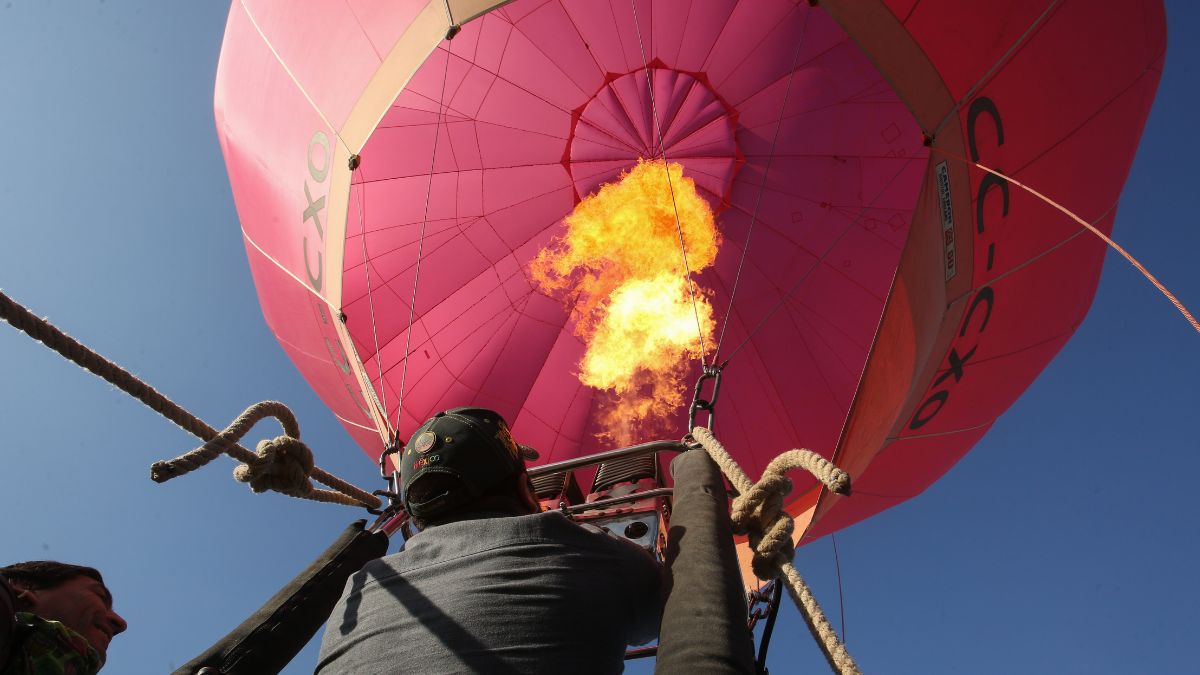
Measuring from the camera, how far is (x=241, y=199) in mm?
5379

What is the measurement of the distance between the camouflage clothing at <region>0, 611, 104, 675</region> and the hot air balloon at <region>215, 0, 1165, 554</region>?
9.63 feet

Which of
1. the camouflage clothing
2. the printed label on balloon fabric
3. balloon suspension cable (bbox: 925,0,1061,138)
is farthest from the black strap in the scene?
balloon suspension cable (bbox: 925,0,1061,138)

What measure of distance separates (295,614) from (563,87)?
4.24 metres

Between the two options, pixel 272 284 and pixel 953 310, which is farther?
pixel 272 284

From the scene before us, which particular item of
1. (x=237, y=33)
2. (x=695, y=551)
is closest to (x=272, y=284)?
(x=237, y=33)

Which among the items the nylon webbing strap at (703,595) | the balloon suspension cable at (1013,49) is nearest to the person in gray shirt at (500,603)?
the nylon webbing strap at (703,595)

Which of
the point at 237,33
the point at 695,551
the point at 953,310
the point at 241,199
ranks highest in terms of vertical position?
the point at 237,33

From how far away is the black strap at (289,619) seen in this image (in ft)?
5.22

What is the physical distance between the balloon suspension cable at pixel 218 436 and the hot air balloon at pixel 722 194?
254cm

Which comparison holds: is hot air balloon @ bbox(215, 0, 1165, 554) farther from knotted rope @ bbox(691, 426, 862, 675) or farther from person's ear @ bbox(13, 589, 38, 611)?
person's ear @ bbox(13, 589, 38, 611)

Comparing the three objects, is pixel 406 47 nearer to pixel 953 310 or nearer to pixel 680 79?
pixel 680 79

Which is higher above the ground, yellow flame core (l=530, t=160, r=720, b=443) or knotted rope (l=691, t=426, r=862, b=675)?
yellow flame core (l=530, t=160, r=720, b=443)

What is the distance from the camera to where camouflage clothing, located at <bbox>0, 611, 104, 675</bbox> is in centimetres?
129

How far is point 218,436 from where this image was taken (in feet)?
5.30
